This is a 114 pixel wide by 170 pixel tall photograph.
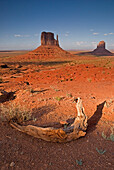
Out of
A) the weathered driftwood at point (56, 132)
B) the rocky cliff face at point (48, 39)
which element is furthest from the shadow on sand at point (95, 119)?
the rocky cliff face at point (48, 39)

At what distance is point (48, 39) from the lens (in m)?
79.0

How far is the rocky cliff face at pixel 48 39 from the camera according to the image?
78.2 m

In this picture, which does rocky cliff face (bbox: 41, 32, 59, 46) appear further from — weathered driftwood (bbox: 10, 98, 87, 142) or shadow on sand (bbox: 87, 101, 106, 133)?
weathered driftwood (bbox: 10, 98, 87, 142)

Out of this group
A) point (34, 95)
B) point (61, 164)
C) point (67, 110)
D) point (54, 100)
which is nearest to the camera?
point (61, 164)

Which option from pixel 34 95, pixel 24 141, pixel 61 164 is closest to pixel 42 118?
pixel 24 141

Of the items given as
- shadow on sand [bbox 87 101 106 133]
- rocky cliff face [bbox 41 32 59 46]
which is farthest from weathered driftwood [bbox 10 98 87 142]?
rocky cliff face [bbox 41 32 59 46]

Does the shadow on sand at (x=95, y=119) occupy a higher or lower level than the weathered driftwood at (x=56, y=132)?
lower

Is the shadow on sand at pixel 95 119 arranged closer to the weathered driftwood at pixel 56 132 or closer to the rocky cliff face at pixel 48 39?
the weathered driftwood at pixel 56 132

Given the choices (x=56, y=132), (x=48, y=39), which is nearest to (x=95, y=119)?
(x=56, y=132)

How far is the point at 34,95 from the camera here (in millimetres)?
5414

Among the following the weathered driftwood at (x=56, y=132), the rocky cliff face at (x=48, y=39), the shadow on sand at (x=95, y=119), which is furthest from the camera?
the rocky cliff face at (x=48, y=39)

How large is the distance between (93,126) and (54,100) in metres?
1.94

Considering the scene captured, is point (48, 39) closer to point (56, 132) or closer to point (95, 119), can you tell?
point (95, 119)

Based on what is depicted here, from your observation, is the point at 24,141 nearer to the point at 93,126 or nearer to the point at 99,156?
the point at 99,156
